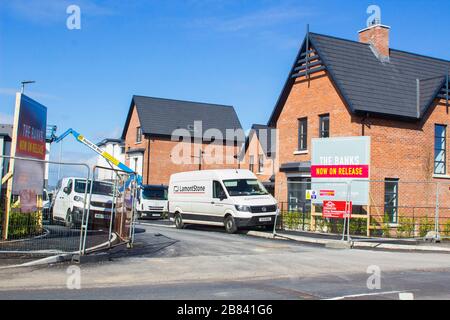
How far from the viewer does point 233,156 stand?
5231 cm

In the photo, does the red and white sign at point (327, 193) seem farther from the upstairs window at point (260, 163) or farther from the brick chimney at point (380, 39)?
Answer: the upstairs window at point (260, 163)

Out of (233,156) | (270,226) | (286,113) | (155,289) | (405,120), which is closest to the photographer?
(155,289)

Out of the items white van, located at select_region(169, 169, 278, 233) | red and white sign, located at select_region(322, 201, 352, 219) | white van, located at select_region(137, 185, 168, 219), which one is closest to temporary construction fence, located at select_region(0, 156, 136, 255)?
white van, located at select_region(169, 169, 278, 233)

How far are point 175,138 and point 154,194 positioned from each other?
15106 millimetres

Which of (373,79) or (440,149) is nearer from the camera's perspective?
(373,79)

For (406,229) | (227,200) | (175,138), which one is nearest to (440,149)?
(406,229)

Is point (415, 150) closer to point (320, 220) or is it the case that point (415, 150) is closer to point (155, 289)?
point (320, 220)

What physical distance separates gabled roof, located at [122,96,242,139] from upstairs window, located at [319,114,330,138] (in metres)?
23.4

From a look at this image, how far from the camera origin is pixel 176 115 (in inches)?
1997

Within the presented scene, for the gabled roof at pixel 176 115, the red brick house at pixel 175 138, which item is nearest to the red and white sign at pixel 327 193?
the red brick house at pixel 175 138

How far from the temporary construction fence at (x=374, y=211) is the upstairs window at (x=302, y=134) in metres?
2.09

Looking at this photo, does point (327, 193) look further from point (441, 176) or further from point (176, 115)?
point (176, 115)
